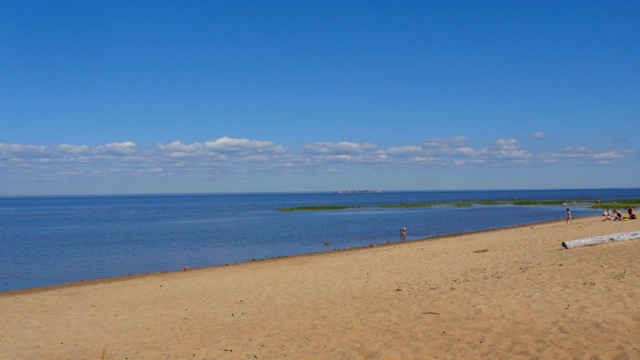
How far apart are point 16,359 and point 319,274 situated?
35.4 feet

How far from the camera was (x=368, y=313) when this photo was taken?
12766 millimetres

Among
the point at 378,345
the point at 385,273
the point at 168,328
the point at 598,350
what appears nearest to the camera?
the point at 598,350

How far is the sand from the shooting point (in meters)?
9.81

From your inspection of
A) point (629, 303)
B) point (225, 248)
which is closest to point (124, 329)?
point (629, 303)

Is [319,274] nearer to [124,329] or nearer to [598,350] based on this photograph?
[124,329]

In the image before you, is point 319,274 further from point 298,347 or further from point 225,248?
point 225,248

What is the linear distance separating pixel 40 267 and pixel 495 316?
27222 mm

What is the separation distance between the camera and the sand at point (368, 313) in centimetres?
981

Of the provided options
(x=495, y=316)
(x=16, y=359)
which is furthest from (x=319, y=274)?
(x=16, y=359)

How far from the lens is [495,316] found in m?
11.3

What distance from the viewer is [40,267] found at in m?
30.7

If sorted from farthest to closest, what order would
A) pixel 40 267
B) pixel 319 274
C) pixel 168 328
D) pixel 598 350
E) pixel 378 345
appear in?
pixel 40 267 < pixel 319 274 < pixel 168 328 < pixel 378 345 < pixel 598 350

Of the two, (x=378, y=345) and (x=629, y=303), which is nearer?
(x=378, y=345)

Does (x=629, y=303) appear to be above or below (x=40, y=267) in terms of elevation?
above
